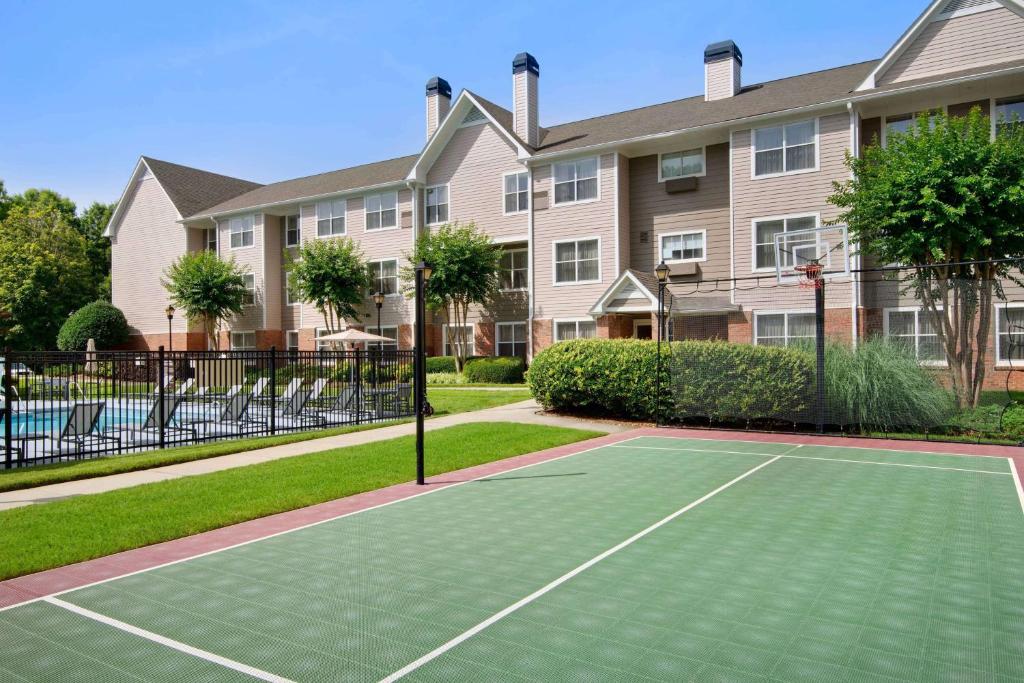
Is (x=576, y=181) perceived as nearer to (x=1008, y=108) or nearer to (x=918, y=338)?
(x=1008, y=108)

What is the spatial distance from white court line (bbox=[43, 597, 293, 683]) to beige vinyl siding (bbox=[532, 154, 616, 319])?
24.0 m

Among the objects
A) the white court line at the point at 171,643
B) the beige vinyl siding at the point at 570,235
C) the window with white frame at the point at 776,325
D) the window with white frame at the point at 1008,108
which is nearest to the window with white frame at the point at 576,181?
the beige vinyl siding at the point at 570,235

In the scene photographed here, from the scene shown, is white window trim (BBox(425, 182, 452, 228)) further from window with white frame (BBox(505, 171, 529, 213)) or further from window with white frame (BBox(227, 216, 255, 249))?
window with white frame (BBox(227, 216, 255, 249))

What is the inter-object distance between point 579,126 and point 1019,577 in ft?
97.2

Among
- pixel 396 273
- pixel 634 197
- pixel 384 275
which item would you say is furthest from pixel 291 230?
pixel 634 197

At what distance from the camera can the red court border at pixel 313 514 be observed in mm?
6062

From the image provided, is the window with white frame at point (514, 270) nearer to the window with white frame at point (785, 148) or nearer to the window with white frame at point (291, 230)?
the window with white frame at point (785, 148)

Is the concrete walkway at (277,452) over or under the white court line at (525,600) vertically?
under

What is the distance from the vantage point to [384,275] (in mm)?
35406

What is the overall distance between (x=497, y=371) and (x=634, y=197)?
9077 mm

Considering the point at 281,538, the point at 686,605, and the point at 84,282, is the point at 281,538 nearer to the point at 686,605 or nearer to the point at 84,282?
the point at 686,605

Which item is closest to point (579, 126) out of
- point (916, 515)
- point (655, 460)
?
point (655, 460)

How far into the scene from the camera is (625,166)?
2895 cm

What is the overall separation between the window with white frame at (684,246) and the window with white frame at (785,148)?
3304mm
